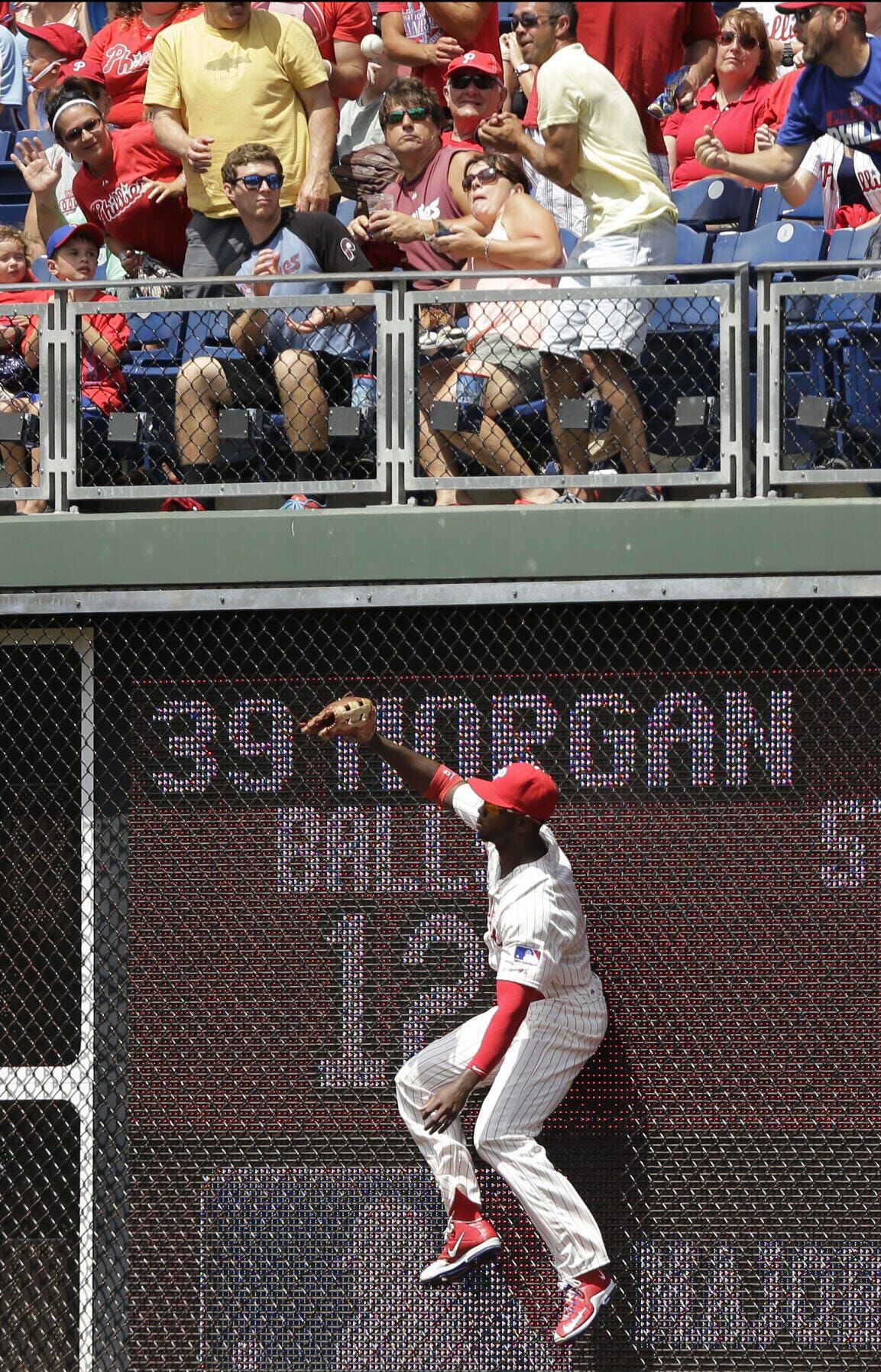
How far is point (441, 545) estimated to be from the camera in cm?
667

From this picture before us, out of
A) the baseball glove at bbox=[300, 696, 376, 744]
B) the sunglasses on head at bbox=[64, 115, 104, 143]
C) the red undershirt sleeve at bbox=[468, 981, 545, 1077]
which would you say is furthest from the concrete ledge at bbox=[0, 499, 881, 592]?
the sunglasses on head at bbox=[64, 115, 104, 143]

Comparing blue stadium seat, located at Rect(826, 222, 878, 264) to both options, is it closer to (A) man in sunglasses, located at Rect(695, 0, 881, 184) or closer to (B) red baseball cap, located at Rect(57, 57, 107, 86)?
(A) man in sunglasses, located at Rect(695, 0, 881, 184)

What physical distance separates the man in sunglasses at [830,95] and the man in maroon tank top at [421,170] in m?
1.07

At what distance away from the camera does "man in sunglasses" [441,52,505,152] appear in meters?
8.48

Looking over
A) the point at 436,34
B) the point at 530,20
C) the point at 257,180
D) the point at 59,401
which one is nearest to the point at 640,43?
the point at 530,20

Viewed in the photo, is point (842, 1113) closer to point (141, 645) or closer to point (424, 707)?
point (424, 707)

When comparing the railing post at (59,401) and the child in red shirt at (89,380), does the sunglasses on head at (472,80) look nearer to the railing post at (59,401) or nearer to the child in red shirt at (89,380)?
the child in red shirt at (89,380)

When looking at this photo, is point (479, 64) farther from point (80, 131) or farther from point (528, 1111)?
point (528, 1111)

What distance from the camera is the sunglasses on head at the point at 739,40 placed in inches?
362

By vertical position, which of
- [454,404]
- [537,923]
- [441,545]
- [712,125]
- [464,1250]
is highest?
[712,125]

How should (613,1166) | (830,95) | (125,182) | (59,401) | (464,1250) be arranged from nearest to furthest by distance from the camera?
1. (464,1250)
2. (613,1166)
3. (59,401)
4. (830,95)
5. (125,182)

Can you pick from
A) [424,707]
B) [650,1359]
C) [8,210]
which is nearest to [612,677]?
[424,707]

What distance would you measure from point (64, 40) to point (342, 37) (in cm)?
180

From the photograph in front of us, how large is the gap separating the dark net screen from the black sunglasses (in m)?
2.97
